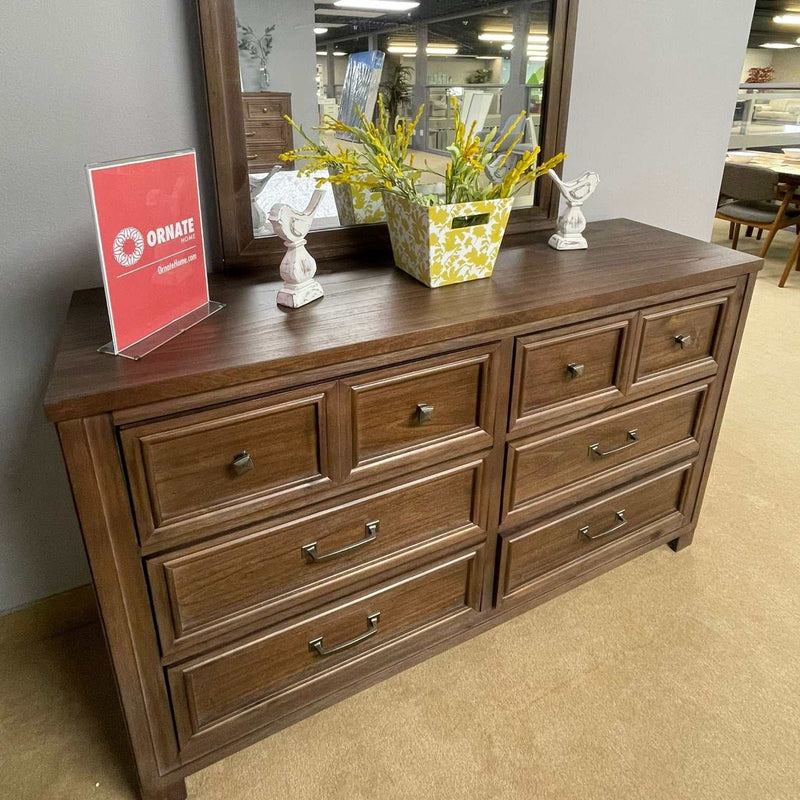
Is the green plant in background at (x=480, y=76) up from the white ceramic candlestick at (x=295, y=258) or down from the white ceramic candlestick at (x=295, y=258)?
up

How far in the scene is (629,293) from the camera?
1286mm

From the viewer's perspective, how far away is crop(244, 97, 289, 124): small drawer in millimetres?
1197

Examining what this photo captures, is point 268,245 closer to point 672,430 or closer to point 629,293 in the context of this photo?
point 629,293

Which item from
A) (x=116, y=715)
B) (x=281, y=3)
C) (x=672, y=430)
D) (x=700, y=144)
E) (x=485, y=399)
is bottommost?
(x=116, y=715)

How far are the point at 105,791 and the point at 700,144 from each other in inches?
82.8

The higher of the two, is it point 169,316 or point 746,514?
point 169,316

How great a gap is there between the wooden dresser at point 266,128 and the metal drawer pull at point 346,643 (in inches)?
35.4

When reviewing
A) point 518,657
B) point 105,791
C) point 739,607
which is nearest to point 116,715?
point 105,791

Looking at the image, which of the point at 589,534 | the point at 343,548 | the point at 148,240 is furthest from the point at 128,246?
the point at 589,534

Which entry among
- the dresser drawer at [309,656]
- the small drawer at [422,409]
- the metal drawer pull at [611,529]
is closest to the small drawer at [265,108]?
the small drawer at [422,409]

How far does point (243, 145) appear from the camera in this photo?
1.21 meters

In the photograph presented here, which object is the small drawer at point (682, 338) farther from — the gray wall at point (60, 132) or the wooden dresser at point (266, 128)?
the gray wall at point (60, 132)

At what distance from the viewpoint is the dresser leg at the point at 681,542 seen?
183 cm

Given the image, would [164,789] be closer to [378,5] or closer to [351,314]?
[351,314]
